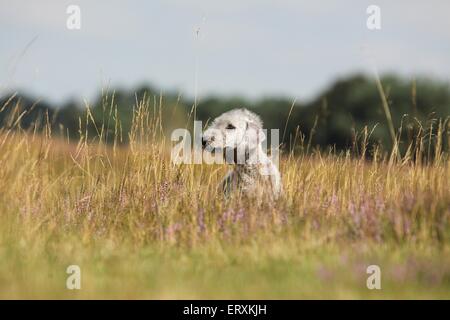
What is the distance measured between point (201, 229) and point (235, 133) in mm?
2052

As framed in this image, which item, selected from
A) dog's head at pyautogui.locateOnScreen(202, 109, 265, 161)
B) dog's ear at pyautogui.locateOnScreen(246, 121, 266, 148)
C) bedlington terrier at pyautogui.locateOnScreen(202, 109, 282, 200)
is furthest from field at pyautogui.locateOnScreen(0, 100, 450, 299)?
dog's ear at pyautogui.locateOnScreen(246, 121, 266, 148)

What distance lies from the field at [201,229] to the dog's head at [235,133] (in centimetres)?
44

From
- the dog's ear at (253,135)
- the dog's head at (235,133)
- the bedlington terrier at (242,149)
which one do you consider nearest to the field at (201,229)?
the bedlington terrier at (242,149)

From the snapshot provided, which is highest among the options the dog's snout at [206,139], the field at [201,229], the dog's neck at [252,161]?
the dog's snout at [206,139]

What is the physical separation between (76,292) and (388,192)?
4.07m

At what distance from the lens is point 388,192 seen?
299 inches

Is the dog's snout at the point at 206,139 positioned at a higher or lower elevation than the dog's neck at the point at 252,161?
higher

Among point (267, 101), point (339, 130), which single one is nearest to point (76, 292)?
point (339, 130)

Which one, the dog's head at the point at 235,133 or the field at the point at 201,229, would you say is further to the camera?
the dog's head at the point at 235,133

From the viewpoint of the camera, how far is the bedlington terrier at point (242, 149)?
823 centimetres

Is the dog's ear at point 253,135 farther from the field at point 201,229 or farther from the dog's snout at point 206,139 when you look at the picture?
the field at point 201,229

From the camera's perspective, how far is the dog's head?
8.30 metres

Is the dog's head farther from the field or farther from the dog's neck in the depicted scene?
the field
